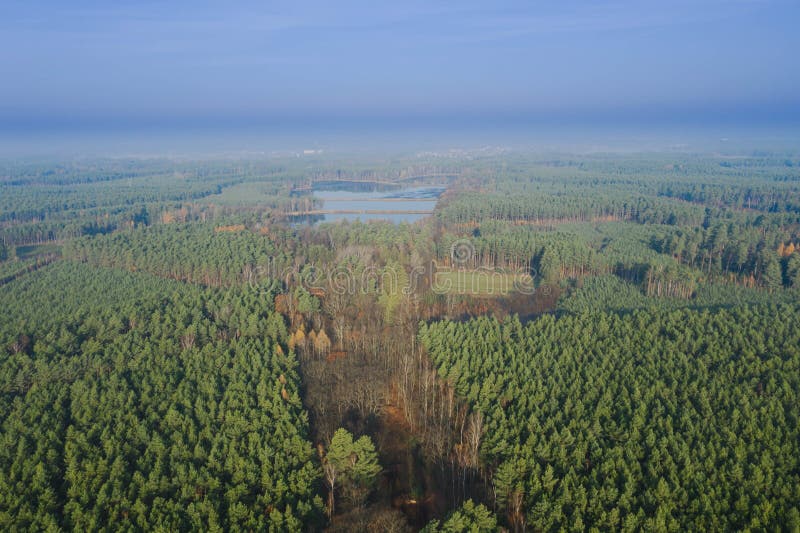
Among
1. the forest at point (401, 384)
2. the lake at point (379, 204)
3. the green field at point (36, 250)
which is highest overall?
the lake at point (379, 204)

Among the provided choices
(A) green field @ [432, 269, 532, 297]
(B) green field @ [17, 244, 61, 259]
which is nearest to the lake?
(A) green field @ [432, 269, 532, 297]

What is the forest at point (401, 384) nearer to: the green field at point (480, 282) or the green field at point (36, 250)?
the green field at point (480, 282)

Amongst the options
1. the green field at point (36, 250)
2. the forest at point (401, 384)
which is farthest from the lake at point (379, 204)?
the green field at point (36, 250)

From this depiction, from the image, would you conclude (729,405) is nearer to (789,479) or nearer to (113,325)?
(789,479)

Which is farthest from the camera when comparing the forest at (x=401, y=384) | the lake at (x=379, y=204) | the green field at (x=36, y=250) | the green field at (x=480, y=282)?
the lake at (x=379, y=204)

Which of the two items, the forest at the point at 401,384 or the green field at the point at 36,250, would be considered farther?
the green field at the point at 36,250

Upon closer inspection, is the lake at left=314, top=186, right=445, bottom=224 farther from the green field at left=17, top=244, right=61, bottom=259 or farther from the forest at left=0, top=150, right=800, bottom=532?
the green field at left=17, top=244, right=61, bottom=259

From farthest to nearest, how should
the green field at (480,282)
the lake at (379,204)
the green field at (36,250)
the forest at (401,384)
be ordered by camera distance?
the lake at (379,204)
the green field at (36,250)
the green field at (480,282)
the forest at (401,384)

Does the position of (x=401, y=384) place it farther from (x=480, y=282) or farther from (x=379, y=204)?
(x=379, y=204)

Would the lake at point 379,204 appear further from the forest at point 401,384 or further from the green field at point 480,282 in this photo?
the forest at point 401,384

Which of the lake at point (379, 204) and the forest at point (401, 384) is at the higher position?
the lake at point (379, 204)
